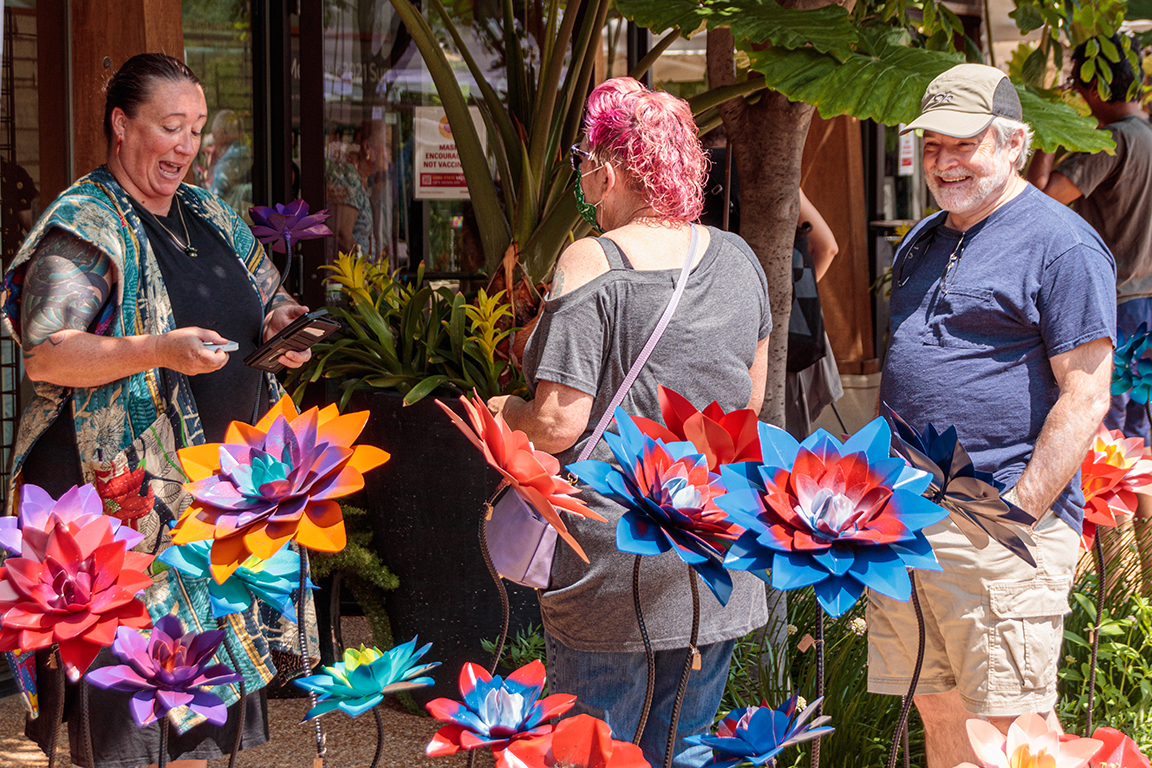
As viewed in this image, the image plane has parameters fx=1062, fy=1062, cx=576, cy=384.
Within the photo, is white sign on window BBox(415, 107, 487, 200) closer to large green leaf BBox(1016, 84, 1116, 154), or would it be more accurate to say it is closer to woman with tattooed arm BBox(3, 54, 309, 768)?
woman with tattooed arm BBox(3, 54, 309, 768)

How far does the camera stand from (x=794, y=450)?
110 centimetres

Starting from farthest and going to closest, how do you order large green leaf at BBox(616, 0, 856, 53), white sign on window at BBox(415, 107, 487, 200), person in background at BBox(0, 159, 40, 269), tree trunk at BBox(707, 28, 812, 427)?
white sign on window at BBox(415, 107, 487, 200) → person in background at BBox(0, 159, 40, 269) → tree trunk at BBox(707, 28, 812, 427) → large green leaf at BBox(616, 0, 856, 53)

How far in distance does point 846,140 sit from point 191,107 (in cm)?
572

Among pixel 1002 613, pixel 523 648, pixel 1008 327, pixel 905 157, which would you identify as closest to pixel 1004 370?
pixel 1008 327

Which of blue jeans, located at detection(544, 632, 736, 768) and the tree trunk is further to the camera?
the tree trunk

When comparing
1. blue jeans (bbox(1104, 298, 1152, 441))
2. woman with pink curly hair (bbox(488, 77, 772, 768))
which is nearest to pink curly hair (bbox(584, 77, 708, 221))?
woman with pink curly hair (bbox(488, 77, 772, 768))

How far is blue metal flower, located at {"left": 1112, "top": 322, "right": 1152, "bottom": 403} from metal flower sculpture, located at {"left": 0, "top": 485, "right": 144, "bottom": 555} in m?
2.31

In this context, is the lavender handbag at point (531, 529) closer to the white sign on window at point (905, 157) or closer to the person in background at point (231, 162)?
the person in background at point (231, 162)

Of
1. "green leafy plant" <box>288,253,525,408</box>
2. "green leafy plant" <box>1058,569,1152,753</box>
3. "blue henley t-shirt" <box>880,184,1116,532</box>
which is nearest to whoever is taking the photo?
"blue henley t-shirt" <box>880,184,1116,532</box>

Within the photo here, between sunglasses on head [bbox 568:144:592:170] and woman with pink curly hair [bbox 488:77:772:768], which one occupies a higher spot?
sunglasses on head [bbox 568:144:592:170]

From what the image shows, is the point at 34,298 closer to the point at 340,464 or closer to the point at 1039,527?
the point at 340,464

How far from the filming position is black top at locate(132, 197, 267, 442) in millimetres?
2328

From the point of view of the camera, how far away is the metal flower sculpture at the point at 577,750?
103cm

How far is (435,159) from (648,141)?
135 inches
